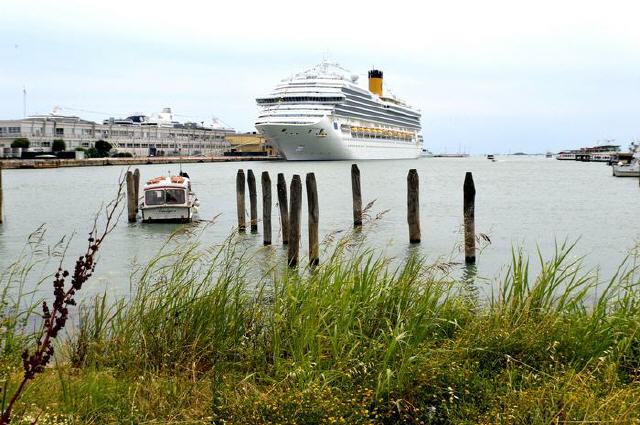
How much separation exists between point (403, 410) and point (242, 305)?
98.2 inches

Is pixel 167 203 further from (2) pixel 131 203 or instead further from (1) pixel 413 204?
(1) pixel 413 204

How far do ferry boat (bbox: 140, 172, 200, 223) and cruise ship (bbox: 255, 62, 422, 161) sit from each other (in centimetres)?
5491

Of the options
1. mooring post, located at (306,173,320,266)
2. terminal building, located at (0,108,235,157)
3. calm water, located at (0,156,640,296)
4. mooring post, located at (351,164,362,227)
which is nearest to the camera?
mooring post, located at (306,173,320,266)

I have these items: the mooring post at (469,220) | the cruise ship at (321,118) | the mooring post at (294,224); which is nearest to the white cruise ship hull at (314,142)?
the cruise ship at (321,118)

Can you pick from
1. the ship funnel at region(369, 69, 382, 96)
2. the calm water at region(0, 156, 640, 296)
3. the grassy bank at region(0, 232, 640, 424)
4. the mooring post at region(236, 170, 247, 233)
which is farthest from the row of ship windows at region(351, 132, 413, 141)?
the grassy bank at region(0, 232, 640, 424)

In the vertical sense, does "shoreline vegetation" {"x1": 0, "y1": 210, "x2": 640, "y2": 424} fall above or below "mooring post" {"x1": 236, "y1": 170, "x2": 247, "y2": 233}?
below

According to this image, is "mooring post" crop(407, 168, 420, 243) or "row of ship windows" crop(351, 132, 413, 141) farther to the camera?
"row of ship windows" crop(351, 132, 413, 141)

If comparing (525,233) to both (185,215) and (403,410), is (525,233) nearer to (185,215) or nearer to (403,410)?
(185,215)

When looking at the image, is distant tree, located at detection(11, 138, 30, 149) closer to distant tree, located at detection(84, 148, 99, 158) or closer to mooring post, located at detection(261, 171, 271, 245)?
distant tree, located at detection(84, 148, 99, 158)

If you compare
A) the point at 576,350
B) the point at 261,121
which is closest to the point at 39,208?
the point at 576,350

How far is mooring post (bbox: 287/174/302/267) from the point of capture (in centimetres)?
1568

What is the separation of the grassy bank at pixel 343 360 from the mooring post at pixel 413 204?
11.1 m

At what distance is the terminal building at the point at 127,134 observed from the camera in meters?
126

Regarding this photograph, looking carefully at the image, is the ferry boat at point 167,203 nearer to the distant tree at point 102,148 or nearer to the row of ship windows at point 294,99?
the row of ship windows at point 294,99
